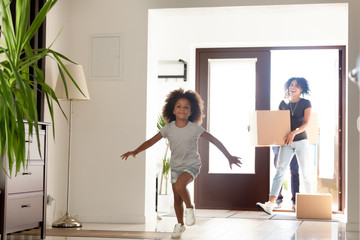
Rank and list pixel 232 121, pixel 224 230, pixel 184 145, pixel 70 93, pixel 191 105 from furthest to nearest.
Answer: pixel 232 121 < pixel 70 93 < pixel 224 230 < pixel 191 105 < pixel 184 145

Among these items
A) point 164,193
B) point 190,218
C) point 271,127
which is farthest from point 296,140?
point 190,218

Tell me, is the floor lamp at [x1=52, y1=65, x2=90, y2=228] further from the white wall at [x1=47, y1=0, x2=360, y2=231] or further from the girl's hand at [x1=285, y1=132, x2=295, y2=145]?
the girl's hand at [x1=285, y1=132, x2=295, y2=145]

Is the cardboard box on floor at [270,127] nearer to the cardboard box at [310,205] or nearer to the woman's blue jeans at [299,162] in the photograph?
the woman's blue jeans at [299,162]

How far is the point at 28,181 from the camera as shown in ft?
13.2

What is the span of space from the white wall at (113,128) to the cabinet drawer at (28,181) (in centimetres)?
122

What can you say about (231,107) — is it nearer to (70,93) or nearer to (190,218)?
(70,93)

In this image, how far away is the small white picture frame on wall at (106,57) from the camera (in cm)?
558

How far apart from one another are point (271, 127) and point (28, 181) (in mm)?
3027

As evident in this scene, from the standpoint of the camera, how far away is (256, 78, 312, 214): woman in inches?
247

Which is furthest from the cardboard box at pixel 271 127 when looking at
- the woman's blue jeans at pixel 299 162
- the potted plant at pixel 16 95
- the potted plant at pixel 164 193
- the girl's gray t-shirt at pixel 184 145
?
the potted plant at pixel 16 95

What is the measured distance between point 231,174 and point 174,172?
284 cm

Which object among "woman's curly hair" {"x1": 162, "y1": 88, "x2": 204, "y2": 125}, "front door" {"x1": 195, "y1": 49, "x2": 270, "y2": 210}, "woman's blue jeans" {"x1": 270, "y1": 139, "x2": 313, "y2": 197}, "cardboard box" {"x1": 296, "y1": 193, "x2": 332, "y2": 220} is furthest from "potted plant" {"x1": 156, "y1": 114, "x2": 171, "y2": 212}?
"woman's curly hair" {"x1": 162, "y1": 88, "x2": 204, "y2": 125}

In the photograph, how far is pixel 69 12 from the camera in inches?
225

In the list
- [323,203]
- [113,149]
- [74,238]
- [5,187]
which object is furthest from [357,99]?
[5,187]
